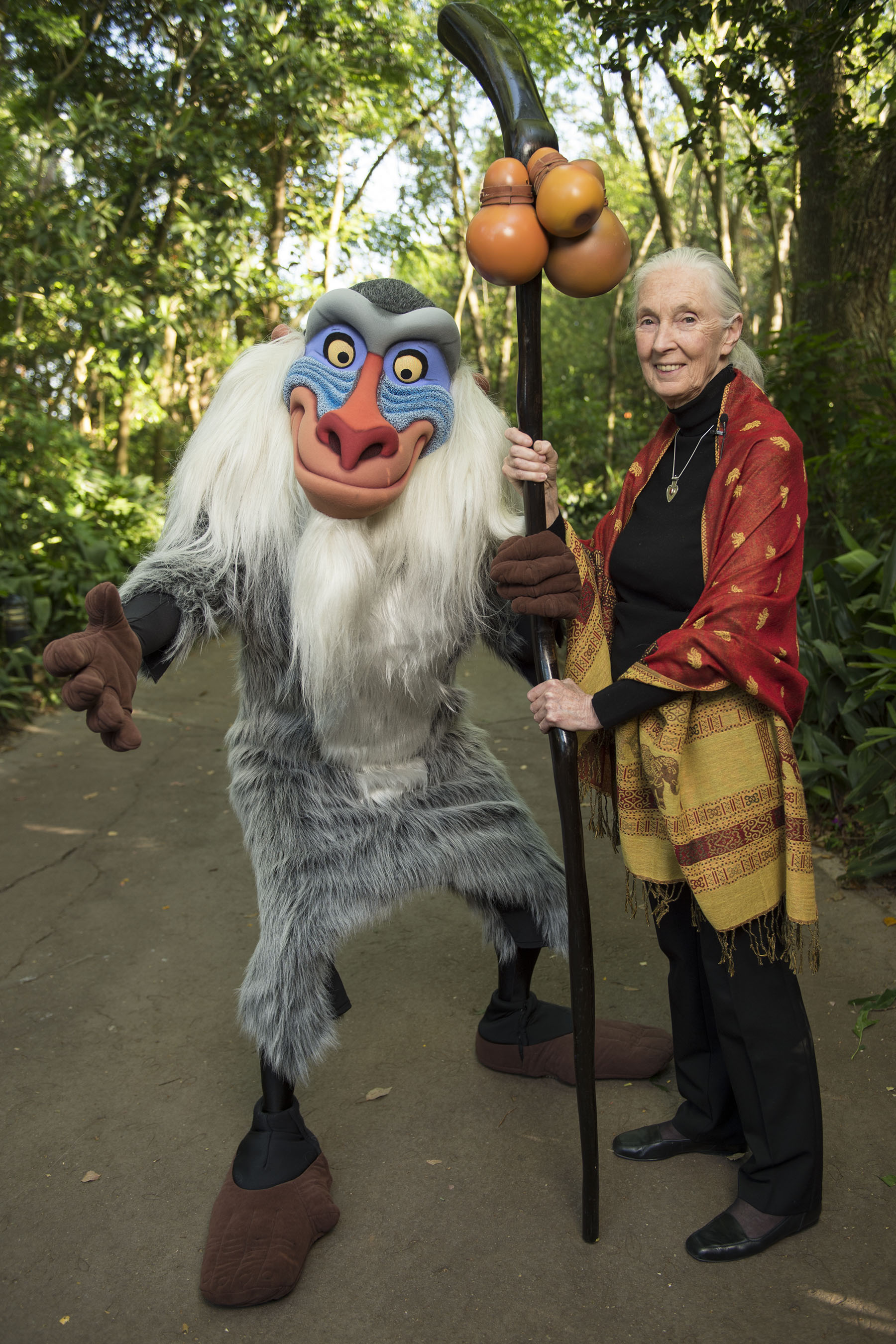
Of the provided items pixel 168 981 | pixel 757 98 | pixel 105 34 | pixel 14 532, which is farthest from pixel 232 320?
pixel 168 981

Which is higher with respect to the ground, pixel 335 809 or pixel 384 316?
pixel 384 316

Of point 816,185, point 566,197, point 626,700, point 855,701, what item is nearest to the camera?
point 566,197

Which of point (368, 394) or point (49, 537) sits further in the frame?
point (49, 537)

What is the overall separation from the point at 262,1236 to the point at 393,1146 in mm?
422

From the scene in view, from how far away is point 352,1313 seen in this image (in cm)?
179

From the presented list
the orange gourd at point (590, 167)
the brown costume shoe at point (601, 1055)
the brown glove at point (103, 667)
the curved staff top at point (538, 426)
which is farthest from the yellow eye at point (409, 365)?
the brown costume shoe at point (601, 1055)

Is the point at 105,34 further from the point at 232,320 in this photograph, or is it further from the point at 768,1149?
the point at 768,1149

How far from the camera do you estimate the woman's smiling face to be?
71.8 inches

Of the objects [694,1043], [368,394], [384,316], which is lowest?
[694,1043]

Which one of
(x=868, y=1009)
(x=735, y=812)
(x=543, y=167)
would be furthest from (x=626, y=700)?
(x=868, y=1009)

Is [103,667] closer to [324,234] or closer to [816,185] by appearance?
[816,185]

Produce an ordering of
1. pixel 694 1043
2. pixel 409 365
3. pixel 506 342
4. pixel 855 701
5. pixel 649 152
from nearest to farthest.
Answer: pixel 409 365 → pixel 694 1043 → pixel 855 701 → pixel 649 152 → pixel 506 342

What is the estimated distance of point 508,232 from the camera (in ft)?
5.43

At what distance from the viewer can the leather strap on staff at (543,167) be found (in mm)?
1680
